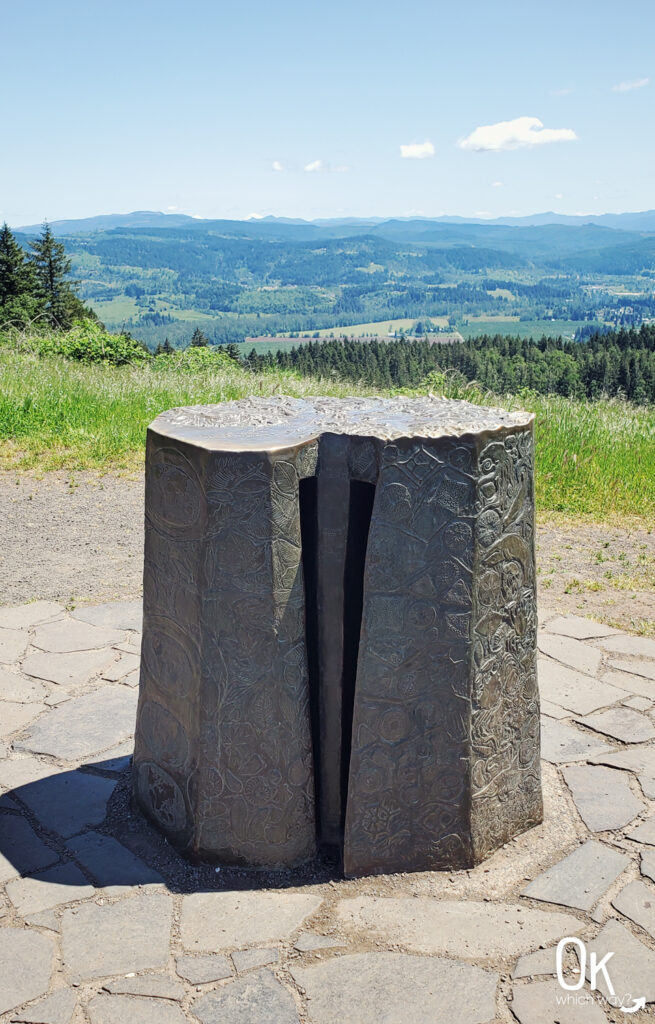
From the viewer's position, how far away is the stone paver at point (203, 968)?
2068 mm

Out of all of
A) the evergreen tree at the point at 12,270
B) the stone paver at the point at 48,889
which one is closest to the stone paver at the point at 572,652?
the stone paver at the point at 48,889

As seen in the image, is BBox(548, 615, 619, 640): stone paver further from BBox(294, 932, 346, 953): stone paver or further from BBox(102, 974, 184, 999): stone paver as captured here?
BBox(102, 974, 184, 999): stone paver

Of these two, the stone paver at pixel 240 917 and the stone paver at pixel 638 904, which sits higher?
the stone paver at pixel 240 917

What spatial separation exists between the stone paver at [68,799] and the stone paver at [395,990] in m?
1.00

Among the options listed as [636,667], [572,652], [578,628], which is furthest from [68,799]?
[578,628]

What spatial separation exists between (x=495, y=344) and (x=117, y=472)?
2564 cm

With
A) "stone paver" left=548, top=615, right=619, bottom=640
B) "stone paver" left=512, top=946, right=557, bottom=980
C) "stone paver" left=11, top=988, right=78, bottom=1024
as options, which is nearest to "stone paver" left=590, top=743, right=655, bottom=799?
"stone paver" left=512, top=946, right=557, bottom=980

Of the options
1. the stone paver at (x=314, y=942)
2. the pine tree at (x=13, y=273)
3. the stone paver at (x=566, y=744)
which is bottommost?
the stone paver at (x=566, y=744)

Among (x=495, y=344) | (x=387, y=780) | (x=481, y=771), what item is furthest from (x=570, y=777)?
(x=495, y=344)

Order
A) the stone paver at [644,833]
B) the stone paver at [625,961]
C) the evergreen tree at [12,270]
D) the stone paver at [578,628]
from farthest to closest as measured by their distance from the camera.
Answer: the evergreen tree at [12,270]
the stone paver at [578,628]
the stone paver at [644,833]
the stone paver at [625,961]

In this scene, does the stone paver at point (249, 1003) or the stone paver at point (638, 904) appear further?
the stone paver at point (638, 904)

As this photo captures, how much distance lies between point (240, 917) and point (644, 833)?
1357mm

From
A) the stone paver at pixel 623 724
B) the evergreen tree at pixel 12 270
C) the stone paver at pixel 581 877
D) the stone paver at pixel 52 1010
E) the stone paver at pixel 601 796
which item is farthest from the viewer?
the evergreen tree at pixel 12 270

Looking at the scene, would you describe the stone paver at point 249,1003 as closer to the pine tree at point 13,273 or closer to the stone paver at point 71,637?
the stone paver at point 71,637
